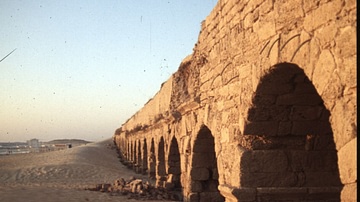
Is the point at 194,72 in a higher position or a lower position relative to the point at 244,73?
higher

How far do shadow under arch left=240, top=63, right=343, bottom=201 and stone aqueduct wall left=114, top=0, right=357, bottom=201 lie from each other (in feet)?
0.04

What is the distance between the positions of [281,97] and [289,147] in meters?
0.68

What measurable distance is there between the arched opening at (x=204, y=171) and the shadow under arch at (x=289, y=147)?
2.66 metres

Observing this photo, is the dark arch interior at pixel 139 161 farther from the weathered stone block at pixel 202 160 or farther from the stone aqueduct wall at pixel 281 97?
the stone aqueduct wall at pixel 281 97

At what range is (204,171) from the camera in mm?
7852

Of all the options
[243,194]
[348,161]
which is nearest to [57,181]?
[243,194]

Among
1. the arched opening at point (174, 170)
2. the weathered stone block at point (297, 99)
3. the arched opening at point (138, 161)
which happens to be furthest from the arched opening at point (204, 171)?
the arched opening at point (138, 161)

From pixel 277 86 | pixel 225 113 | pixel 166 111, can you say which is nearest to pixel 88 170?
pixel 166 111

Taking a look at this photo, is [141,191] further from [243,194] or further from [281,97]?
[281,97]

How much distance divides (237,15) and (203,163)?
3.36 metres

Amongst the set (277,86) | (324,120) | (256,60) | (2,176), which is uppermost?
(256,60)

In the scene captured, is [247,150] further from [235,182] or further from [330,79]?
[330,79]

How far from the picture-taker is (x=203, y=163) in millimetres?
7836

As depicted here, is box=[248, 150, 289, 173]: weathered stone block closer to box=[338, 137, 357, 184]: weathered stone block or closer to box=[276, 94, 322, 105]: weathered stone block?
box=[276, 94, 322, 105]: weathered stone block
